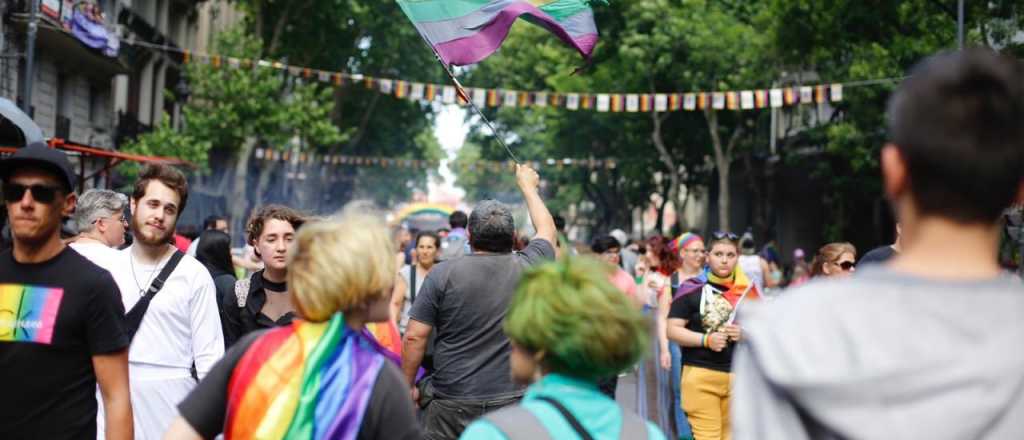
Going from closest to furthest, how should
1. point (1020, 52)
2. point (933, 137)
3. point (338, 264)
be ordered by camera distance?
point (933, 137), point (338, 264), point (1020, 52)

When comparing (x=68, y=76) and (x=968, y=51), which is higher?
(x=68, y=76)

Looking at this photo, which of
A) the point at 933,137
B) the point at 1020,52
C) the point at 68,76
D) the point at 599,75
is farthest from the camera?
the point at 599,75

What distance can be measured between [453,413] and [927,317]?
396cm

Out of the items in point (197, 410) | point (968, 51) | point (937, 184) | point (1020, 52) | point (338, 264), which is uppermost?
point (1020, 52)

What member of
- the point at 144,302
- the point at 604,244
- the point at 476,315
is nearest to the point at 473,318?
the point at 476,315

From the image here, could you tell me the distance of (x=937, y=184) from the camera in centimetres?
208

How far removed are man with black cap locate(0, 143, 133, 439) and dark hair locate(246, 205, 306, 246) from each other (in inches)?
71.0

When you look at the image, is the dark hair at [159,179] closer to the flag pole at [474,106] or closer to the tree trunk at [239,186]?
the flag pole at [474,106]

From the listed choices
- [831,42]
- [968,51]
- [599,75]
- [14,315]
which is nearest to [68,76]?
[599,75]

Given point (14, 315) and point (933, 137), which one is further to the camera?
point (14, 315)

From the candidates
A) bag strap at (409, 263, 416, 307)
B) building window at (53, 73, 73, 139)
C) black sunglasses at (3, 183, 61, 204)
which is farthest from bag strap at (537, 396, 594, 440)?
building window at (53, 73, 73, 139)

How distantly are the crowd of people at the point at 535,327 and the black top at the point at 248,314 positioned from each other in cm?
1

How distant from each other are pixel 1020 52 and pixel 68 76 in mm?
19179

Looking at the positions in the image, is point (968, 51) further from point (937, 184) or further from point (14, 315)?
point (14, 315)
